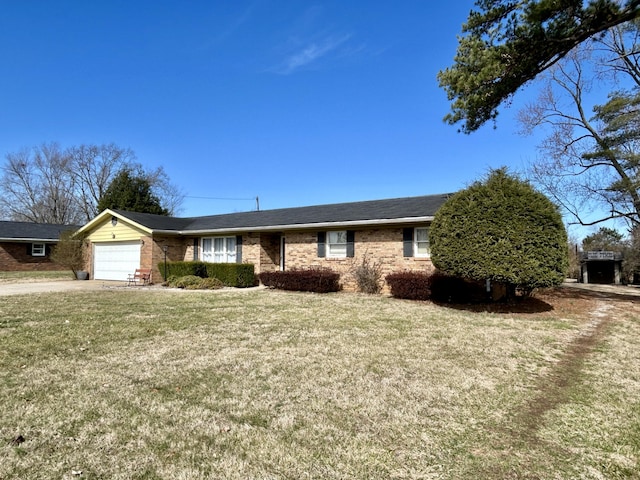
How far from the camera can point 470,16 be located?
986 cm

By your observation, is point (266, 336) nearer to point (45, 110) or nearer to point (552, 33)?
point (552, 33)

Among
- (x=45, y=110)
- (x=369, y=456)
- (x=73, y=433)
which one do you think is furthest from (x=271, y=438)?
(x=45, y=110)

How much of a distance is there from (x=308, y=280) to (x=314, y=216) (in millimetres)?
3540

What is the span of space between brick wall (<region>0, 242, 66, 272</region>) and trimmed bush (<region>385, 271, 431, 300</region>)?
→ 80.9ft

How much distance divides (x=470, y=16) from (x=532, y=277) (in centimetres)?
715

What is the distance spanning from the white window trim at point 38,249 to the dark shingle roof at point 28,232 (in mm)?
757

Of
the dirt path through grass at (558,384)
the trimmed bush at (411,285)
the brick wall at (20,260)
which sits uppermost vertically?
the brick wall at (20,260)

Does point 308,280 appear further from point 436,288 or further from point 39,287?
point 39,287

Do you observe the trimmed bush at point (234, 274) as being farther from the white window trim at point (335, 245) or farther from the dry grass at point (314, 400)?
the dry grass at point (314, 400)

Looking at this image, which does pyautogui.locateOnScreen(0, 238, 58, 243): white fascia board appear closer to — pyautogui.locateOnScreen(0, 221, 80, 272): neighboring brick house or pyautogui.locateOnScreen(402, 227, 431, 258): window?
pyautogui.locateOnScreen(0, 221, 80, 272): neighboring brick house

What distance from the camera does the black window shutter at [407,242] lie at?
44.4 feet

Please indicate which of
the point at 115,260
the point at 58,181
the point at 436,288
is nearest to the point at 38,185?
the point at 58,181

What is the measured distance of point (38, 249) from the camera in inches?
1100

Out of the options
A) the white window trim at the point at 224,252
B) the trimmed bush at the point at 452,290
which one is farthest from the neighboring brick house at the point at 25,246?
the trimmed bush at the point at 452,290
